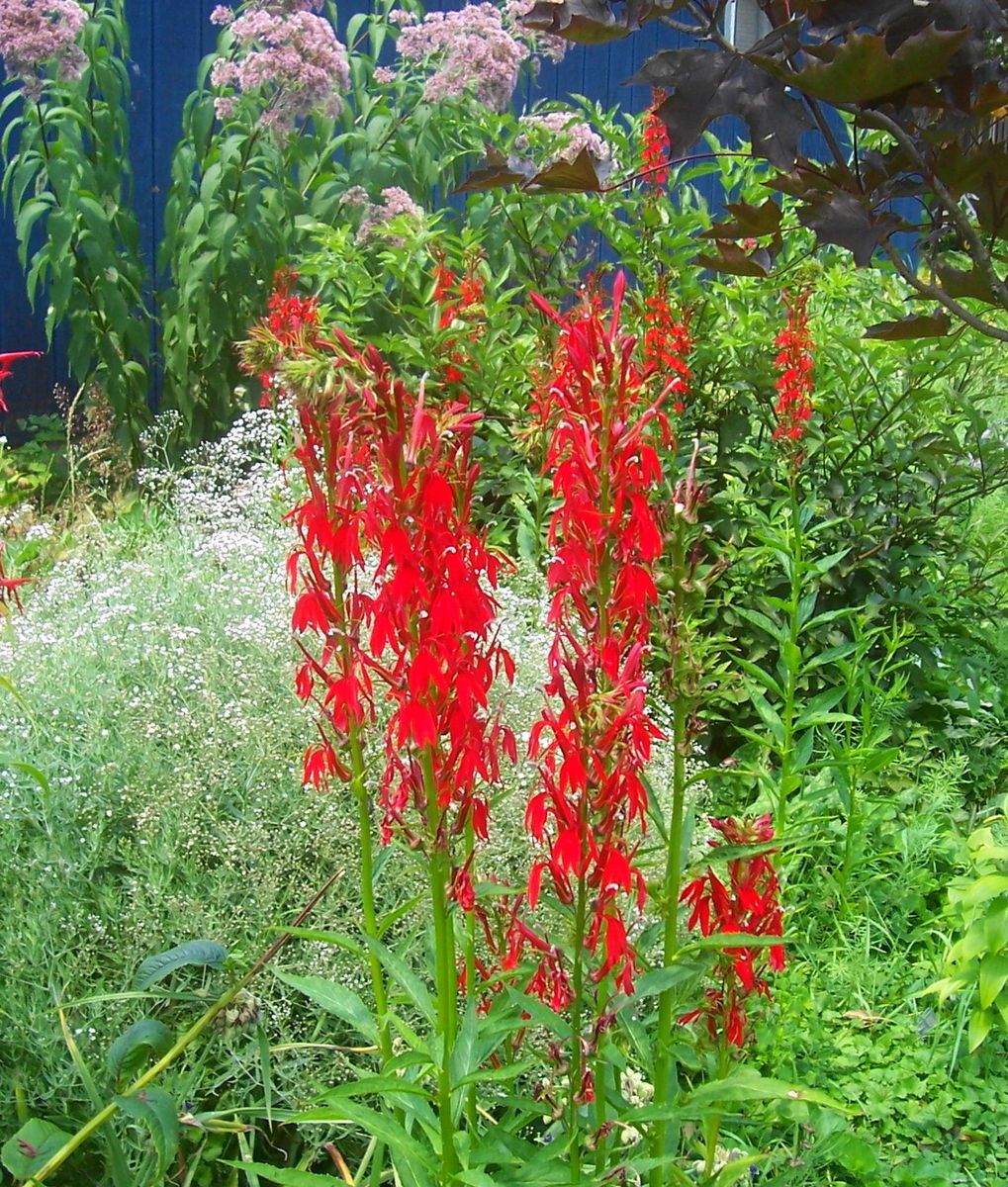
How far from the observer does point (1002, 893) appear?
2092 mm

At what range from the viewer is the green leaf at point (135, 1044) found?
1.59m

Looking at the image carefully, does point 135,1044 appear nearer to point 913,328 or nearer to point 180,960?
point 180,960

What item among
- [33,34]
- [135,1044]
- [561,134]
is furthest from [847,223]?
[33,34]

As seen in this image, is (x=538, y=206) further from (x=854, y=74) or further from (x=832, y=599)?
(x=854, y=74)

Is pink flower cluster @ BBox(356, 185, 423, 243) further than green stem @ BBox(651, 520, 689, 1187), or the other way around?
pink flower cluster @ BBox(356, 185, 423, 243)

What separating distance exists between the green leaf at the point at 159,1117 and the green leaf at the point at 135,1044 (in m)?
0.05

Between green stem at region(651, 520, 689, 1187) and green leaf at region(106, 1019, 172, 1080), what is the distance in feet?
2.07

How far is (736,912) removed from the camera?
1.53 metres

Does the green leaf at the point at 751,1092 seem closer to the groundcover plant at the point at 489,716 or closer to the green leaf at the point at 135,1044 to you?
the groundcover plant at the point at 489,716

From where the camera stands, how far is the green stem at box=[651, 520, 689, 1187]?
1.30m

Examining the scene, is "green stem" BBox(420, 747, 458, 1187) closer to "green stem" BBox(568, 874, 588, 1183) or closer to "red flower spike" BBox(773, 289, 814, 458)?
"green stem" BBox(568, 874, 588, 1183)

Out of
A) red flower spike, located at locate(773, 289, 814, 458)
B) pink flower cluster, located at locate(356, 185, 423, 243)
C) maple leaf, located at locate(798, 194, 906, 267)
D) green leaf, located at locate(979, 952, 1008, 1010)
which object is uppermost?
maple leaf, located at locate(798, 194, 906, 267)

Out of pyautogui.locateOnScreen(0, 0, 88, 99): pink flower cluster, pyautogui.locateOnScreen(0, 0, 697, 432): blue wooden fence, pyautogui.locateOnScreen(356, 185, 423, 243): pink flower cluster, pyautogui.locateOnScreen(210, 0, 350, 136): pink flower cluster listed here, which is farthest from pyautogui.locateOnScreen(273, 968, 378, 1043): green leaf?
pyautogui.locateOnScreen(0, 0, 697, 432): blue wooden fence

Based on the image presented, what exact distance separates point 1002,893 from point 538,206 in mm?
3241
